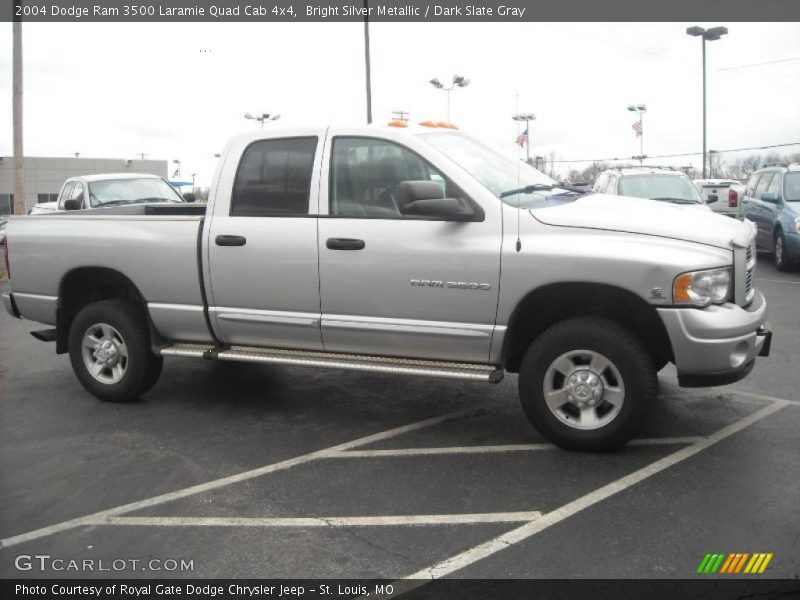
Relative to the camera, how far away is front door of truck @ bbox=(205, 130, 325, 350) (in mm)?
5289

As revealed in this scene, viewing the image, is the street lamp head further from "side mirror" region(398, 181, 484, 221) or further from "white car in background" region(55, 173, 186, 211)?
"side mirror" region(398, 181, 484, 221)

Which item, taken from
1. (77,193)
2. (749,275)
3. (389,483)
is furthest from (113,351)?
(77,193)

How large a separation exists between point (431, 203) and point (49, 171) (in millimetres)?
59941

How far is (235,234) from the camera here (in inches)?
215

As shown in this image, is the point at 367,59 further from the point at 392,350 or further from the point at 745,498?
the point at 745,498

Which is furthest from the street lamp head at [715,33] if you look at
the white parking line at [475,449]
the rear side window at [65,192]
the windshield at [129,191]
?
the white parking line at [475,449]

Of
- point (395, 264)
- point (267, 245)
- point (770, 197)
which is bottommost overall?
point (395, 264)

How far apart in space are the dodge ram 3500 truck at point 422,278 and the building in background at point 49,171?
5379 centimetres

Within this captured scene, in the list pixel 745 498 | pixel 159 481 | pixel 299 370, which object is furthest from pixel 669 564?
pixel 299 370

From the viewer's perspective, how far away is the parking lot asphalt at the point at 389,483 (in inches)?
138

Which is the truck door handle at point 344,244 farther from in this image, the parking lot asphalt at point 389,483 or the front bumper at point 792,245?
the front bumper at point 792,245

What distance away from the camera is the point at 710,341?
4305mm

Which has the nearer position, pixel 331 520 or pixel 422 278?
pixel 331 520

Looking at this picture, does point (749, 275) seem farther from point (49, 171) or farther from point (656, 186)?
point (49, 171)
